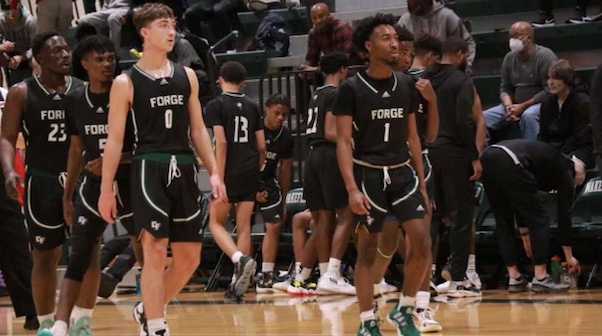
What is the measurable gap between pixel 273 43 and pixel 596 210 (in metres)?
5.04

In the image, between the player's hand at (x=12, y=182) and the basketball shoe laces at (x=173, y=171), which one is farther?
the player's hand at (x=12, y=182)

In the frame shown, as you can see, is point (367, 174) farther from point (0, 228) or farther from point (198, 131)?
point (0, 228)

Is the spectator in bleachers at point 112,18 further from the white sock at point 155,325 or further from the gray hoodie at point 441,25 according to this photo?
the white sock at point 155,325

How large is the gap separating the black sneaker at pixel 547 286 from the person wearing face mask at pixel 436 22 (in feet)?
8.04

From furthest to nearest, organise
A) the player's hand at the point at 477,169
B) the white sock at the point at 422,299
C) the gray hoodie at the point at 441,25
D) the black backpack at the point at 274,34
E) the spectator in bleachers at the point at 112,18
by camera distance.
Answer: the spectator in bleachers at the point at 112,18
the black backpack at the point at 274,34
the gray hoodie at the point at 441,25
the player's hand at the point at 477,169
the white sock at the point at 422,299

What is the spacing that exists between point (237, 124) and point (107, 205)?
472 cm

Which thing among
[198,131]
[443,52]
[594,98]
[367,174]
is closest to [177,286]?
[198,131]

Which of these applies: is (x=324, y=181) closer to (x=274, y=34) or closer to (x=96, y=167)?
(x=96, y=167)

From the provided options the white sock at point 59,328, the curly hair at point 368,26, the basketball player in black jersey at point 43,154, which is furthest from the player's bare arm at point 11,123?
the curly hair at point 368,26

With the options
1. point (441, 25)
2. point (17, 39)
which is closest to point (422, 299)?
point (441, 25)

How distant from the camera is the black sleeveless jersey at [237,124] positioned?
10.6 m

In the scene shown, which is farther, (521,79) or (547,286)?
(521,79)

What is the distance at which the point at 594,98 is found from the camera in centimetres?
754

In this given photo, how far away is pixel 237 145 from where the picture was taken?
35.0ft
